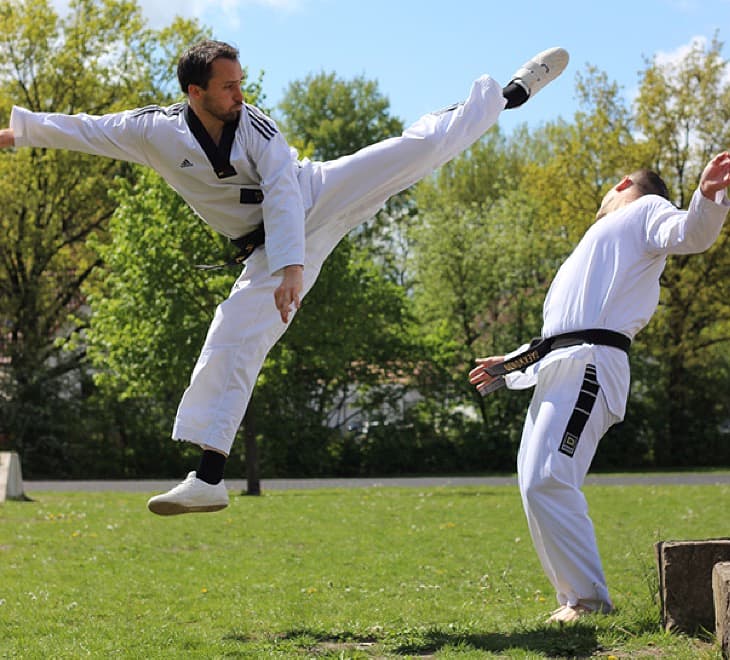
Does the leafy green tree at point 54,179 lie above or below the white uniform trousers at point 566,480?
above

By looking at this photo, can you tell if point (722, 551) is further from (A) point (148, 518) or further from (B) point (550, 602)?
(A) point (148, 518)

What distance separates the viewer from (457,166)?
54.9 m

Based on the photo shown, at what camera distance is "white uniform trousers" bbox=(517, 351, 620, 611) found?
6.45 m

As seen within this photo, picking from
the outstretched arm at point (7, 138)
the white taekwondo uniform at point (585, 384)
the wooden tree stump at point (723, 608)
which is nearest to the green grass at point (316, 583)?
the wooden tree stump at point (723, 608)

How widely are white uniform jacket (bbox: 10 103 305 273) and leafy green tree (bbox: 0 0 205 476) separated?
31.3 metres

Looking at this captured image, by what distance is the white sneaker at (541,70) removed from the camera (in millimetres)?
7383

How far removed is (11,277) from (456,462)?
683 inches

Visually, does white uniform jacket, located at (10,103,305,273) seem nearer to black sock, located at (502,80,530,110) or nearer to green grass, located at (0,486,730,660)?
black sock, located at (502,80,530,110)

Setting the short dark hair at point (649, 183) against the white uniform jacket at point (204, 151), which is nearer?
the white uniform jacket at point (204, 151)

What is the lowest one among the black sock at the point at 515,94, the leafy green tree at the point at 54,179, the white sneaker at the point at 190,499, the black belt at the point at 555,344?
the white sneaker at the point at 190,499

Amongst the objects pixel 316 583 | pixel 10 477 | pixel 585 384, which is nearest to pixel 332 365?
pixel 10 477

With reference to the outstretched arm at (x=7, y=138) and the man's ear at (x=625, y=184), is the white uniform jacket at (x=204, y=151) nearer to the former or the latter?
the outstretched arm at (x=7, y=138)

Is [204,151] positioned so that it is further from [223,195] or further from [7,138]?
[7,138]

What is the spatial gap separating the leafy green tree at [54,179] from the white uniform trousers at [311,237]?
31.3 meters
